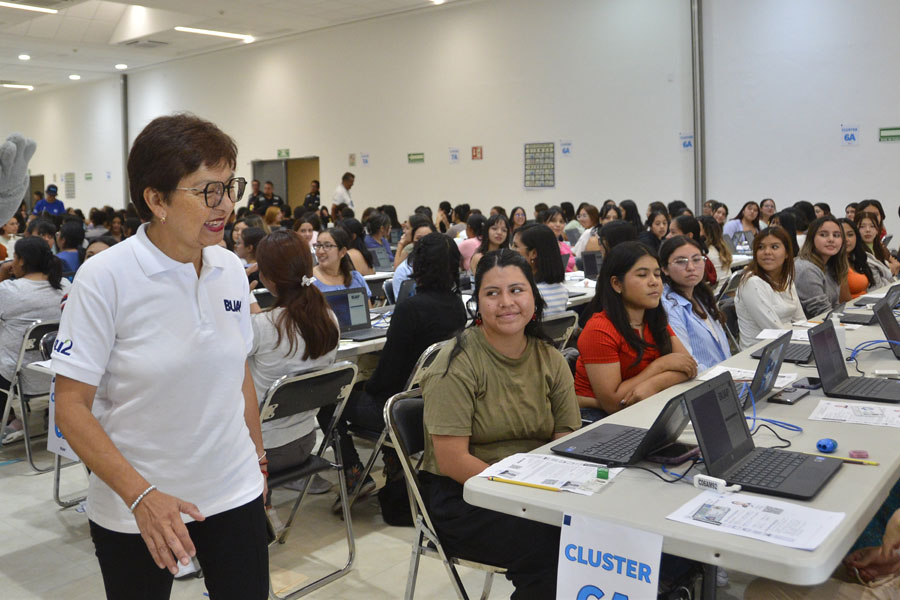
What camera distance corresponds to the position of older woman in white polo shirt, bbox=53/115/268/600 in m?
1.44

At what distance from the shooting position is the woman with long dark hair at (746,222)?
10023 mm

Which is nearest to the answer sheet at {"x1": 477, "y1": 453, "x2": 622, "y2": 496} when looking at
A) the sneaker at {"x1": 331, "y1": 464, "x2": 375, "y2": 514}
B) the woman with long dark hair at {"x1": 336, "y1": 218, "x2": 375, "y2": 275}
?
the sneaker at {"x1": 331, "y1": 464, "x2": 375, "y2": 514}

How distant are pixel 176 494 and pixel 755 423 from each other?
64.6 inches

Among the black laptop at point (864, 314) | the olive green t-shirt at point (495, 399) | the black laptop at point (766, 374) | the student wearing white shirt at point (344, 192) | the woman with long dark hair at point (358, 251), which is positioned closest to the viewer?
the olive green t-shirt at point (495, 399)

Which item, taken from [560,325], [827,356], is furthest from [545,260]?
[827,356]

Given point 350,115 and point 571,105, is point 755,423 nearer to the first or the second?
point 571,105

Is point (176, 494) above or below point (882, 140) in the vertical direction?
below

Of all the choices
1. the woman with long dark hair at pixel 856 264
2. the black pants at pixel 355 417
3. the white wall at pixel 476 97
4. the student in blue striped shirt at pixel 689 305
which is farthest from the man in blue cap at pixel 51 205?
the student in blue striped shirt at pixel 689 305

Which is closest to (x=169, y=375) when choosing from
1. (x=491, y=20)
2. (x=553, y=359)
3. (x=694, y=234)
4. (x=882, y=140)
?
(x=553, y=359)

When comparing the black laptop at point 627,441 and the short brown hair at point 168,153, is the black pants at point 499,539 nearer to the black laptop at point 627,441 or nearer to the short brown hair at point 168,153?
the black laptop at point 627,441

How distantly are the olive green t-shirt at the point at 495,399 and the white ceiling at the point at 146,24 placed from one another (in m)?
11.1

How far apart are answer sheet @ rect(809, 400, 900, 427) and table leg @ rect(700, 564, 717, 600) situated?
0.79 metres

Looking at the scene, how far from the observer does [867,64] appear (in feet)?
32.4

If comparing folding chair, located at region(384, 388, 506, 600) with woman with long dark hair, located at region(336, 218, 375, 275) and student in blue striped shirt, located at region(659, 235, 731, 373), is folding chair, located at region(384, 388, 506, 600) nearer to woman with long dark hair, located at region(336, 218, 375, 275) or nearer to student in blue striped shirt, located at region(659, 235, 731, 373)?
student in blue striped shirt, located at region(659, 235, 731, 373)
